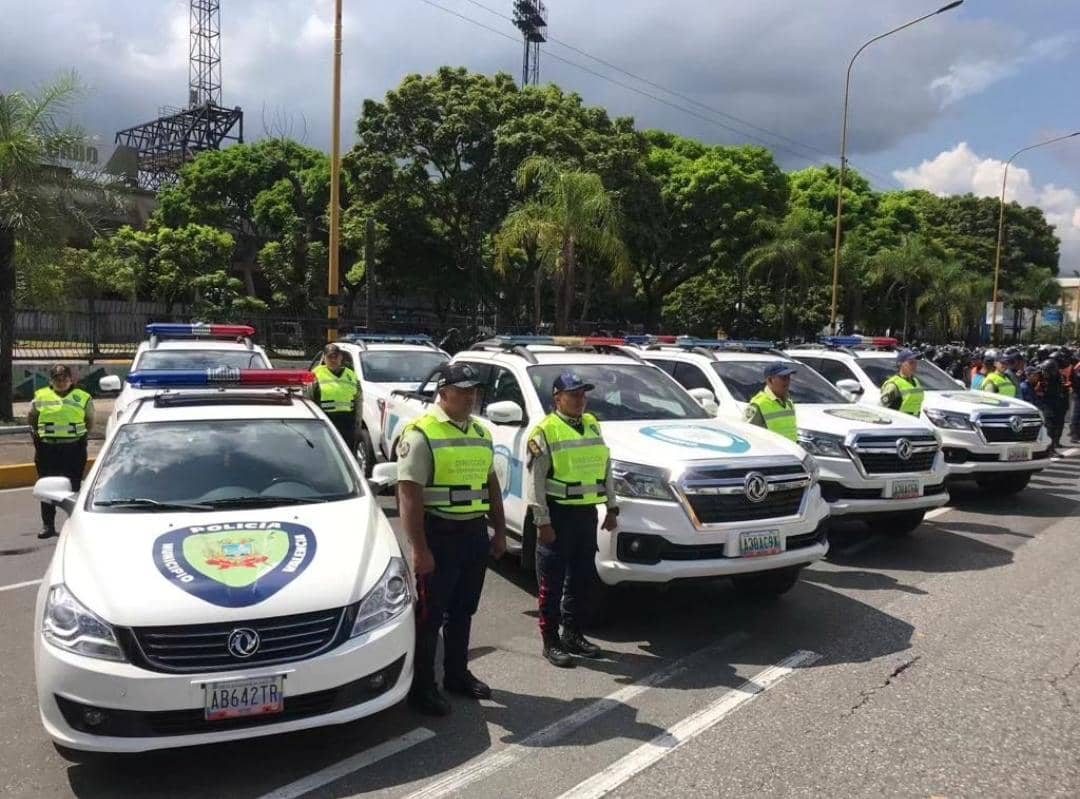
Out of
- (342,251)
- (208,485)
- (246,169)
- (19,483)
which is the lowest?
(19,483)

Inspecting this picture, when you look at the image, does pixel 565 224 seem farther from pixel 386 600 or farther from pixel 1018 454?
pixel 386 600

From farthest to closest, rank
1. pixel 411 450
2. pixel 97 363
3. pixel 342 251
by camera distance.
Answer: pixel 342 251 → pixel 97 363 → pixel 411 450

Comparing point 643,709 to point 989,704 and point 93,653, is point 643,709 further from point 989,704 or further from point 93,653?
point 93,653

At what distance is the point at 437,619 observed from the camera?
14.1 feet

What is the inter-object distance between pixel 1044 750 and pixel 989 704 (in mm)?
494

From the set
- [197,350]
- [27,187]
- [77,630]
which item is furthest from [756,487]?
[27,187]

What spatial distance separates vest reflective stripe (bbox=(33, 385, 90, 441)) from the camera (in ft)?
25.4

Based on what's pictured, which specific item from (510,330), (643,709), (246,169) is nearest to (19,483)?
(643,709)

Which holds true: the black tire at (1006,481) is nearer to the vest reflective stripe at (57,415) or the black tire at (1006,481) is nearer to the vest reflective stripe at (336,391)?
the vest reflective stripe at (336,391)

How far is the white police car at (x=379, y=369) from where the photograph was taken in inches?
414

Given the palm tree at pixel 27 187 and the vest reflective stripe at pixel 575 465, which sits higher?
the palm tree at pixel 27 187

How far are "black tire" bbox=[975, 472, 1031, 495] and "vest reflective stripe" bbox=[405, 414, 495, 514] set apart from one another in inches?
318

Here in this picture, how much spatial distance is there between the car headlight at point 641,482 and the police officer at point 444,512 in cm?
120

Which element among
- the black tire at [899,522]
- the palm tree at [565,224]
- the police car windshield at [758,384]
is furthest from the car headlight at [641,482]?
the palm tree at [565,224]
